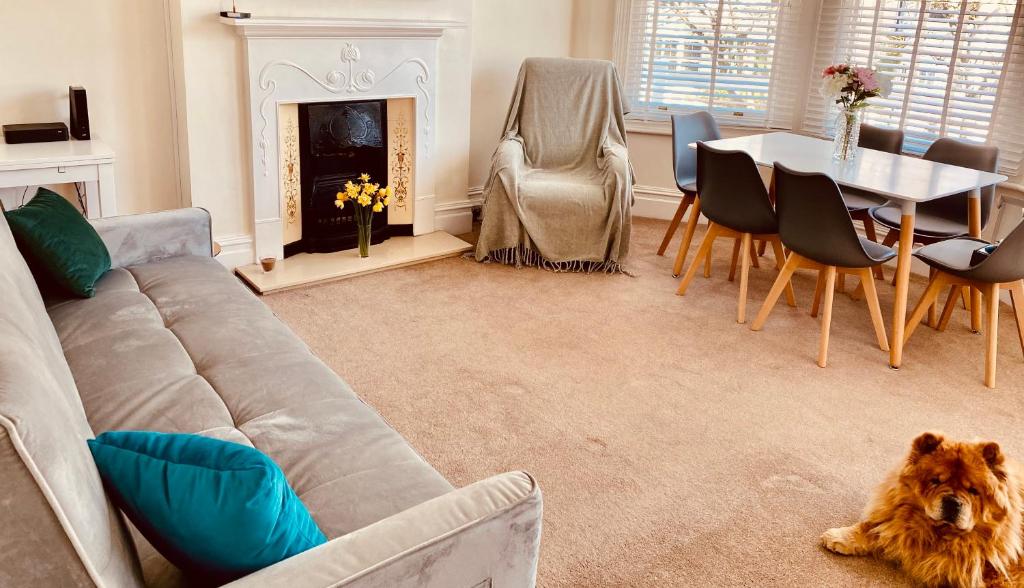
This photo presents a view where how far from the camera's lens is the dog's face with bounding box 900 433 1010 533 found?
79.7 inches

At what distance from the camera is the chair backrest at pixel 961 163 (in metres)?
3.96

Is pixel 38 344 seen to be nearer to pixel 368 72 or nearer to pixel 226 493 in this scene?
pixel 226 493

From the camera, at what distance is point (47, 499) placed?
104cm

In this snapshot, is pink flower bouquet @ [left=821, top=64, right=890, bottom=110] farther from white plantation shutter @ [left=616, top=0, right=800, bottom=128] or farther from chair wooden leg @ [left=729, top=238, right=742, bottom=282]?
white plantation shutter @ [left=616, top=0, right=800, bottom=128]

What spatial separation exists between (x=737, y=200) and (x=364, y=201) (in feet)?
5.96

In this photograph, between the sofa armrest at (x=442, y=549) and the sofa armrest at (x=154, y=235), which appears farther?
the sofa armrest at (x=154, y=235)

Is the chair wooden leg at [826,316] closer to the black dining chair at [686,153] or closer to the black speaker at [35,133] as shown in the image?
the black dining chair at [686,153]

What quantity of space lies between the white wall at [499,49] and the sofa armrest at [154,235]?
7.56ft

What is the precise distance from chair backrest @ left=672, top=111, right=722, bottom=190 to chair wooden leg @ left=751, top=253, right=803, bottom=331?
101 cm

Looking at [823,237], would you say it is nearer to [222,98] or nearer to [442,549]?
[442,549]

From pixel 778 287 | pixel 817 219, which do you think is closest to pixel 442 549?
pixel 817 219

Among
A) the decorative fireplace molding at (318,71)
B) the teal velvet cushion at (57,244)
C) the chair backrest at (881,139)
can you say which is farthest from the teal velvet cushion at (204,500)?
the chair backrest at (881,139)

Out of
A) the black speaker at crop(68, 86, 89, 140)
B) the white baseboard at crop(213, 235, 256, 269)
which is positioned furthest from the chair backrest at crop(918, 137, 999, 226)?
the black speaker at crop(68, 86, 89, 140)

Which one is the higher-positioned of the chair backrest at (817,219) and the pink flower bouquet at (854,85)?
the pink flower bouquet at (854,85)
